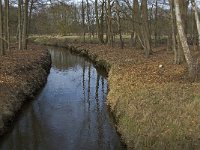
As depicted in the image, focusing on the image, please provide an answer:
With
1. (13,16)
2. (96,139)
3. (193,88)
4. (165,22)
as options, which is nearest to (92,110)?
(96,139)

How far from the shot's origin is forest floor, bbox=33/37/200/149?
39.1ft

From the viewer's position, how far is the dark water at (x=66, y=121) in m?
14.9

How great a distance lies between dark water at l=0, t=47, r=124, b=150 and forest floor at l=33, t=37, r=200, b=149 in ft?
3.11

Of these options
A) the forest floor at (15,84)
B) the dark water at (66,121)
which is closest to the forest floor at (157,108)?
the dark water at (66,121)

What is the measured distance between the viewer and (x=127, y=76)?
846 inches

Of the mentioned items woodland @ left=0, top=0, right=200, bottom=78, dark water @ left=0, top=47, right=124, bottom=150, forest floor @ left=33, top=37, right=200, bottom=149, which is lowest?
dark water @ left=0, top=47, right=124, bottom=150

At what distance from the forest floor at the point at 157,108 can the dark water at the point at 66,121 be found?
37.3 inches

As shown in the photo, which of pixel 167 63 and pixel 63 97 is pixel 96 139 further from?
pixel 167 63

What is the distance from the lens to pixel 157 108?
1421 cm

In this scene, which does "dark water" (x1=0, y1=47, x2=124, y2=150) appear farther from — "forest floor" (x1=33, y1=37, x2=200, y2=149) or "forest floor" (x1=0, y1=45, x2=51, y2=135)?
"forest floor" (x1=33, y1=37, x2=200, y2=149)

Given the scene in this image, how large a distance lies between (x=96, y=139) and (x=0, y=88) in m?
6.47

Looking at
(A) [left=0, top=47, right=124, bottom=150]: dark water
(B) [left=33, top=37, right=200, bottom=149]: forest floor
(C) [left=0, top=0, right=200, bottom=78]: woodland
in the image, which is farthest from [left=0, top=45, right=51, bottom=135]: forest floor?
(B) [left=33, top=37, right=200, bottom=149]: forest floor

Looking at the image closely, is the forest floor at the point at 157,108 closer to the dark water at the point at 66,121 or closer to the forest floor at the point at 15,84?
the dark water at the point at 66,121

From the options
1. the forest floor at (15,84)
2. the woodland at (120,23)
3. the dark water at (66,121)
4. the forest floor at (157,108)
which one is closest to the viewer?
the forest floor at (157,108)
